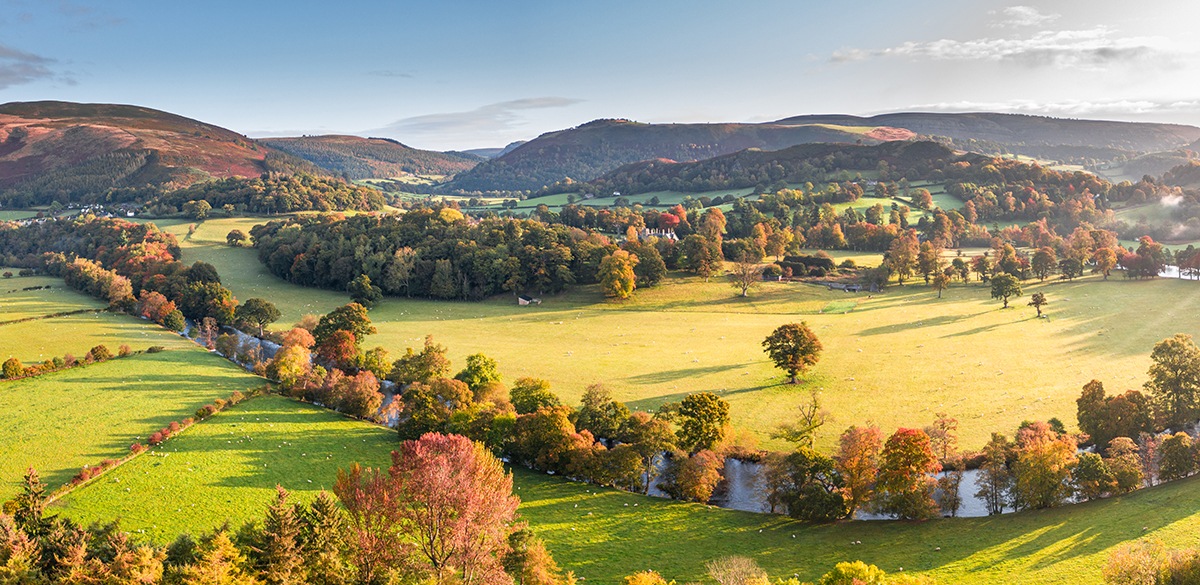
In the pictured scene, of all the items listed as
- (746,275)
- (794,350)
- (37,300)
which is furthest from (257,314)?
(746,275)

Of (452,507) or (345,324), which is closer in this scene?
(452,507)

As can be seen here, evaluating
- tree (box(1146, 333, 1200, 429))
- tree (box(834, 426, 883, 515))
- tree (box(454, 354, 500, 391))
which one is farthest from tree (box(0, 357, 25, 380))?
tree (box(1146, 333, 1200, 429))

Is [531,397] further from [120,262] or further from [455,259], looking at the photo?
[120,262]

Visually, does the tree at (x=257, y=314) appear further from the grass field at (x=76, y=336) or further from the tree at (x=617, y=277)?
the tree at (x=617, y=277)

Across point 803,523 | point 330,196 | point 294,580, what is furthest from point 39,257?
point 803,523

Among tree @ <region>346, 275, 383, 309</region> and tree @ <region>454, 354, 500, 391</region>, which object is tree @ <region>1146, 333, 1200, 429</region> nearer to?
tree @ <region>454, 354, 500, 391</region>

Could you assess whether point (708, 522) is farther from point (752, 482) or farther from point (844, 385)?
point (844, 385)
